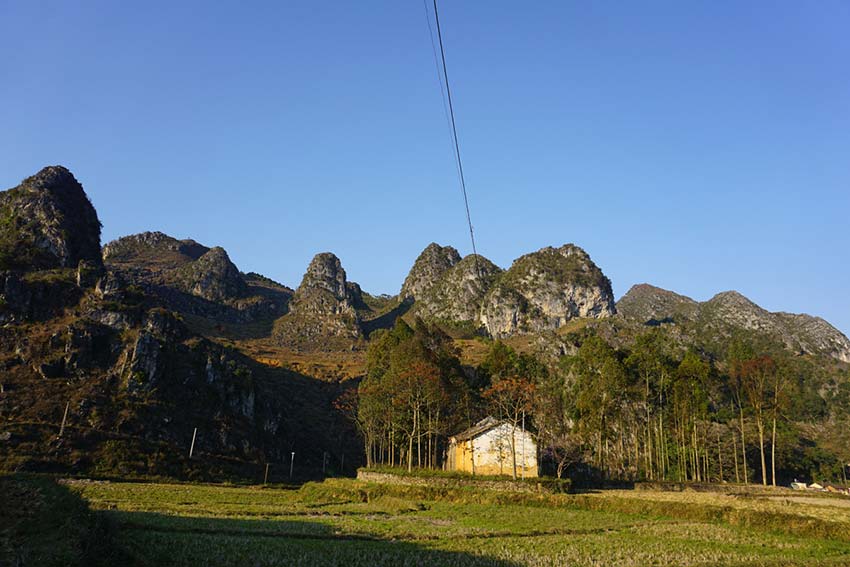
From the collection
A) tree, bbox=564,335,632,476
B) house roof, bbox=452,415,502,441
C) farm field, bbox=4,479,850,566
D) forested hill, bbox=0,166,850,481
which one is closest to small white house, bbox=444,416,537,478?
house roof, bbox=452,415,502,441

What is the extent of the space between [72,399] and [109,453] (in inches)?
497

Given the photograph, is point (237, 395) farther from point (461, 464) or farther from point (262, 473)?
point (461, 464)

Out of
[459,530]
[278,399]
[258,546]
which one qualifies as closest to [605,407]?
[459,530]

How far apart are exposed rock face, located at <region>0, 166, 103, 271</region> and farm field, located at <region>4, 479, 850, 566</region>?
2828 inches

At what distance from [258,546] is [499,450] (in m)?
45.6

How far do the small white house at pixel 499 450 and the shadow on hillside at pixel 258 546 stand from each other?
3779cm

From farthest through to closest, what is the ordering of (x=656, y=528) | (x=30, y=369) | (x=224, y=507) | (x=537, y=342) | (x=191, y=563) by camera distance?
(x=537, y=342) < (x=30, y=369) < (x=224, y=507) < (x=656, y=528) < (x=191, y=563)

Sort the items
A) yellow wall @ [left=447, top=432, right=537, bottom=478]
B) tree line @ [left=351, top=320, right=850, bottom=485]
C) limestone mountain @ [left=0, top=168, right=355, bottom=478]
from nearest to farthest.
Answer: tree line @ [left=351, top=320, right=850, bottom=485], yellow wall @ [left=447, top=432, right=537, bottom=478], limestone mountain @ [left=0, top=168, right=355, bottom=478]

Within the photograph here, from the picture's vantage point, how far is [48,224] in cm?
10800

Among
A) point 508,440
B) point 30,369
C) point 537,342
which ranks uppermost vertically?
point 537,342

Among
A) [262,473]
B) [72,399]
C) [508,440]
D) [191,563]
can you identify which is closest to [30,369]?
[72,399]

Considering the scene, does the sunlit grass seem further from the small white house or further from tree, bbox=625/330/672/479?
tree, bbox=625/330/672/479

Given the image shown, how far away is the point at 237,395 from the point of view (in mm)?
93625

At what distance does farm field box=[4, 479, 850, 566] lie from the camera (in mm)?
21453
